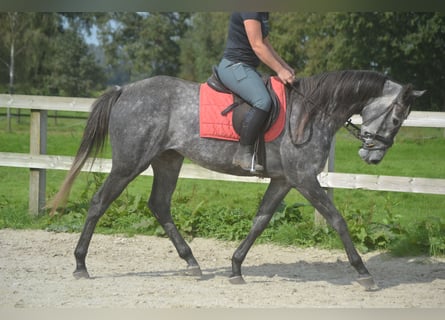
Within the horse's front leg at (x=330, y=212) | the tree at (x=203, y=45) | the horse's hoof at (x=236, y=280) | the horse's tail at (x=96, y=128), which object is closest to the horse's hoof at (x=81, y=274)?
the horse's tail at (x=96, y=128)

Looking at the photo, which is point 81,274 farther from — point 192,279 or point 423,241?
point 423,241

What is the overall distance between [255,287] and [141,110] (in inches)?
66.8

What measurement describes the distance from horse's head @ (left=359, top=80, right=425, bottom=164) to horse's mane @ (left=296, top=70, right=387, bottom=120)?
0.29ft

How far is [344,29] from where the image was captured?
27344 mm

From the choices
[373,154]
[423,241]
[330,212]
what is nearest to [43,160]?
[330,212]

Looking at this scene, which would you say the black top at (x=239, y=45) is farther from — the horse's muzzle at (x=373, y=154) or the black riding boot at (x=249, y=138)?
the horse's muzzle at (x=373, y=154)

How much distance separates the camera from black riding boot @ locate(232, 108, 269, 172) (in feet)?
15.1

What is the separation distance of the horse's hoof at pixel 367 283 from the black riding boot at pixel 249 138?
1.17 metres

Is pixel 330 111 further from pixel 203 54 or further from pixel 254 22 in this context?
pixel 203 54

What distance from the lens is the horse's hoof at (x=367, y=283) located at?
4718 mm

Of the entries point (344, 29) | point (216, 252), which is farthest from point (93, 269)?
point (344, 29)

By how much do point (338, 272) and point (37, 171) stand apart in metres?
4.02

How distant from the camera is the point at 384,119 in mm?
4660

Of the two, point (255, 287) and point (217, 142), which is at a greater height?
point (217, 142)
